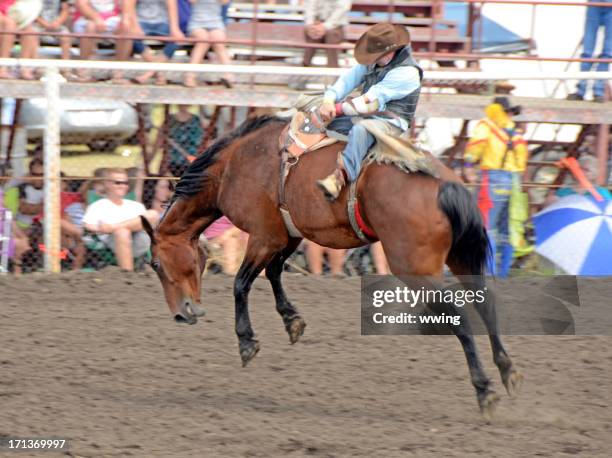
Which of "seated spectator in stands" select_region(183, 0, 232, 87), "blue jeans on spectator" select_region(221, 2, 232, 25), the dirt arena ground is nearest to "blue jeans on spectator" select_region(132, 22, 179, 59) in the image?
"seated spectator in stands" select_region(183, 0, 232, 87)

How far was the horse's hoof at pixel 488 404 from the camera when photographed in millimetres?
5785

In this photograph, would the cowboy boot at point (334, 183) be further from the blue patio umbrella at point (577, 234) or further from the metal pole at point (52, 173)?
the metal pole at point (52, 173)

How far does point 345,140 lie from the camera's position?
6426 millimetres

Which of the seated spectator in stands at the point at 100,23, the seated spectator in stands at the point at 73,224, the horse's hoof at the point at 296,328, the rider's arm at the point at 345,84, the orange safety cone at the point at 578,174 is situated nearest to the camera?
the rider's arm at the point at 345,84

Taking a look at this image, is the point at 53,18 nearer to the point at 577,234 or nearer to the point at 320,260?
Answer: the point at 320,260

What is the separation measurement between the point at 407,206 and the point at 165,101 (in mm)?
4748

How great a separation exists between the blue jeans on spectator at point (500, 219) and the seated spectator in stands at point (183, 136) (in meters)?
2.86

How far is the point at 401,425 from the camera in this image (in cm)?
577

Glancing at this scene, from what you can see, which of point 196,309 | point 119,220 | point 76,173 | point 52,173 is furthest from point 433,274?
point 76,173

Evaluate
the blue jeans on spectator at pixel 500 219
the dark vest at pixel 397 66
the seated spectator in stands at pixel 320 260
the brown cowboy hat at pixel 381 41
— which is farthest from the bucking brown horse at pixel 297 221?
the blue jeans on spectator at pixel 500 219

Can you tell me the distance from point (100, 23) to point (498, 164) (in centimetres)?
426

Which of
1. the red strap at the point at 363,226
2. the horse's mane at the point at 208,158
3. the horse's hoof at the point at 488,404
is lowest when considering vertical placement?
the horse's hoof at the point at 488,404

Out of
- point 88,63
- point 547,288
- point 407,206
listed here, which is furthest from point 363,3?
point 407,206

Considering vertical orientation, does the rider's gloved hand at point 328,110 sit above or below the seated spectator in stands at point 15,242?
above
